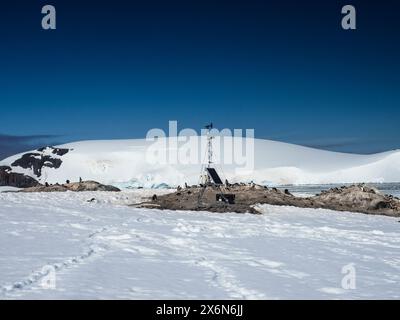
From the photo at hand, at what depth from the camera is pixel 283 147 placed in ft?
255

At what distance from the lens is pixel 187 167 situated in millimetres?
64750

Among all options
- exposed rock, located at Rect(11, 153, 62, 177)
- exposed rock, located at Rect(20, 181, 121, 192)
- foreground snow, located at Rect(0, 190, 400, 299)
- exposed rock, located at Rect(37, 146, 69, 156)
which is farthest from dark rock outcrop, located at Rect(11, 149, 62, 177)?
foreground snow, located at Rect(0, 190, 400, 299)

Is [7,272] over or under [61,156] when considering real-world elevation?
under

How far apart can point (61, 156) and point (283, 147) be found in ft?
113

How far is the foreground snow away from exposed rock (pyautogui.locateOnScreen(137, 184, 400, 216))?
4.34m

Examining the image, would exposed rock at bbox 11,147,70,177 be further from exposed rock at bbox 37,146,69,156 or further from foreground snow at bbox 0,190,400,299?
foreground snow at bbox 0,190,400,299

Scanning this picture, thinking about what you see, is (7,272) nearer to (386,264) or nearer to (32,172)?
(386,264)

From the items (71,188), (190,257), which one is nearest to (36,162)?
(71,188)

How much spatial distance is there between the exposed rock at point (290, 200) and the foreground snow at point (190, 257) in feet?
14.2

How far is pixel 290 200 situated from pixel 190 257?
1315 cm

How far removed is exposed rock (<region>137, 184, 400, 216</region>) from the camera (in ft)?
59.8

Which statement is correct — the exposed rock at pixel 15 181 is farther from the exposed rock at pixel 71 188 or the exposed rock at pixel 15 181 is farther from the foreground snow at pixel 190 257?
the foreground snow at pixel 190 257

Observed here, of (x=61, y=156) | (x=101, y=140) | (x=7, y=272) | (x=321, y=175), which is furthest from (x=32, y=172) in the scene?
(x=7, y=272)

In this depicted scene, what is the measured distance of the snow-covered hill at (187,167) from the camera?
55688 millimetres
